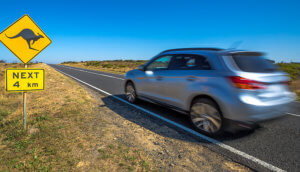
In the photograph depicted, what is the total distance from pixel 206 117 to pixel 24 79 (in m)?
3.74

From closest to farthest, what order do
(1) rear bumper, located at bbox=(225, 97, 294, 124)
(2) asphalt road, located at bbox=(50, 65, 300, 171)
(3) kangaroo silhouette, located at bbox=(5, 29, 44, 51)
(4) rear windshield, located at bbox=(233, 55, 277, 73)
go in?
(2) asphalt road, located at bbox=(50, 65, 300, 171), (1) rear bumper, located at bbox=(225, 97, 294, 124), (4) rear windshield, located at bbox=(233, 55, 277, 73), (3) kangaroo silhouette, located at bbox=(5, 29, 44, 51)

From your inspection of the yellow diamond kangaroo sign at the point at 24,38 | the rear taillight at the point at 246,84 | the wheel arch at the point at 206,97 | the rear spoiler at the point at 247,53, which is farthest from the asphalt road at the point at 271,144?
the yellow diamond kangaroo sign at the point at 24,38

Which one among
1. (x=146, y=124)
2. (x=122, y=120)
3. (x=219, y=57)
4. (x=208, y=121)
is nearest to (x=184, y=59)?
(x=219, y=57)

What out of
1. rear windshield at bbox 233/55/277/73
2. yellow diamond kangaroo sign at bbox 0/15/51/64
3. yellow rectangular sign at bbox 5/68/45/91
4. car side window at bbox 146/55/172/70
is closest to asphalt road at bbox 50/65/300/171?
rear windshield at bbox 233/55/277/73

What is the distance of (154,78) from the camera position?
4.73m

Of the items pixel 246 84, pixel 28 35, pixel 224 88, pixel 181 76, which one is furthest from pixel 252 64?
pixel 28 35

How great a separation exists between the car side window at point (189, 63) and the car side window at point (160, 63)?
0.20m

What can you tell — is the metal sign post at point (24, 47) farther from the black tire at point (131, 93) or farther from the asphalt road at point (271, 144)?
the asphalt road at point (271, 144)

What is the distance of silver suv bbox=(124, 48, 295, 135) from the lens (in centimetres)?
286

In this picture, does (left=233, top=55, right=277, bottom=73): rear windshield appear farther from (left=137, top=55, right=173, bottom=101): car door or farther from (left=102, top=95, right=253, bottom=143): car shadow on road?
(left=137, top=55, right=173, bottom=101): car door

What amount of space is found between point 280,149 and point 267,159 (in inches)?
20.3

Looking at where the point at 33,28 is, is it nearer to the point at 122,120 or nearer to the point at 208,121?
the point at 122,120

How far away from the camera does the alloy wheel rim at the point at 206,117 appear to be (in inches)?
127

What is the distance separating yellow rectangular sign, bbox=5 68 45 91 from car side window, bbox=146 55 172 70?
2.81 meters
